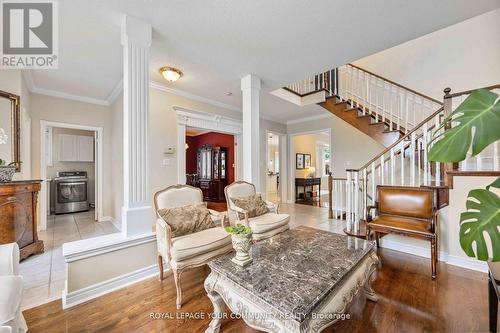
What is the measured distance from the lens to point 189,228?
83.5 inches

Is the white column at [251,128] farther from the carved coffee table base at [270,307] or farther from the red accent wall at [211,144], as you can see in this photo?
the red accent wall at [211,144]

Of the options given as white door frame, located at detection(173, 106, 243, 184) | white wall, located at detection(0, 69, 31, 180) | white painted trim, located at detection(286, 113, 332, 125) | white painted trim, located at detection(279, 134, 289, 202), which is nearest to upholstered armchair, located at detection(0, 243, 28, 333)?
white wall, located at detection(0, 69, 31, 180)

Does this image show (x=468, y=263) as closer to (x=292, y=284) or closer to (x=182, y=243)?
(x=292, y=284)

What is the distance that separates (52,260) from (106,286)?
141 cm

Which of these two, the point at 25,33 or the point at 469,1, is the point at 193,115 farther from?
the point at 469,1

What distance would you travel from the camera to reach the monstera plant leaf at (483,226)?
90cm

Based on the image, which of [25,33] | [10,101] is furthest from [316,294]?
[10,101]

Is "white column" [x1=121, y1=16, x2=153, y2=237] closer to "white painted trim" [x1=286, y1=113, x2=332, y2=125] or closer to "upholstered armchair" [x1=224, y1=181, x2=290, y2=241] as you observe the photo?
"upholstered armchair" [x1=224, y1=181, x2=290, y2=241]

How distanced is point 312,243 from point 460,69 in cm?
471

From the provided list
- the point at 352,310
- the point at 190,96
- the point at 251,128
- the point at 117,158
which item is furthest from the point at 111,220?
the point at 352,310

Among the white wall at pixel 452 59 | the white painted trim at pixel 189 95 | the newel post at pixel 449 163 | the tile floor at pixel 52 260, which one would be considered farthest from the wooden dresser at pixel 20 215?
the white wall at pixel 452 59

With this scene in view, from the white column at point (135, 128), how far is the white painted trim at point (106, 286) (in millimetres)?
404

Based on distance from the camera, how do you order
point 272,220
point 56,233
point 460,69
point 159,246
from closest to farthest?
point 159,246
point 272,220
point 56,233
point 460,69

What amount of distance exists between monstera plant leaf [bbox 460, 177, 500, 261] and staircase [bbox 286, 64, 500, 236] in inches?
79.8
